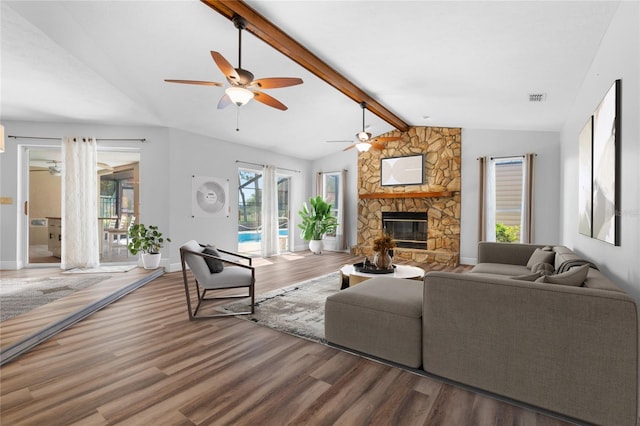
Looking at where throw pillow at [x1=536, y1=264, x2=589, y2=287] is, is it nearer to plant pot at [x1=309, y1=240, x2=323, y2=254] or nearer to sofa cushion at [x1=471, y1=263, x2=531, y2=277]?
sofa cushion at [x1=471, y1=263, x2=531, y2=277]

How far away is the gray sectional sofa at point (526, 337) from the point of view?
60.1 inches

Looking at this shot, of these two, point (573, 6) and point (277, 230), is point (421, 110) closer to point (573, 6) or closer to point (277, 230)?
point (573, 6)

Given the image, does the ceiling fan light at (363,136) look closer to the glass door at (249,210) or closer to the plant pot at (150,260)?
the glass door at (249,210)

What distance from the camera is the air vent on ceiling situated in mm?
3891

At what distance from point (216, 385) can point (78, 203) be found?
498cm

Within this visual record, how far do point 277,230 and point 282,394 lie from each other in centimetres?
581

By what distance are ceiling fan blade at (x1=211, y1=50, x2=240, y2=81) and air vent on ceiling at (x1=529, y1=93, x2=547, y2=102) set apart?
3641 millimetres

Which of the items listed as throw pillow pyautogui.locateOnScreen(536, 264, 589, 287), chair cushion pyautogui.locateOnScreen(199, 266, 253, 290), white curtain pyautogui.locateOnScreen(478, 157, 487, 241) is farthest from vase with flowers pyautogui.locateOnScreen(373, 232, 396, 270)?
white curtain pyautogui.locateOnScreen(478, 157, 487, 241)

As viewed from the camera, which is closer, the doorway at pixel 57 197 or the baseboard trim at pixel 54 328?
the baseboard trim at pixel 54 328

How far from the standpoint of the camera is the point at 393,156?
7.45 metres

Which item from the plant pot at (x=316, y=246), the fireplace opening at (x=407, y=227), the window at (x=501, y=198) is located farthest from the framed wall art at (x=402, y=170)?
the plant pot at (x=316, y=246)

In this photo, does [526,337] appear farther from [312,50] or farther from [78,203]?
[78,203]

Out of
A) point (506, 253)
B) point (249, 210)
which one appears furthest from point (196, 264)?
point (249, 210)

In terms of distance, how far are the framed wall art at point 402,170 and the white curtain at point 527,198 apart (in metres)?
1.98
